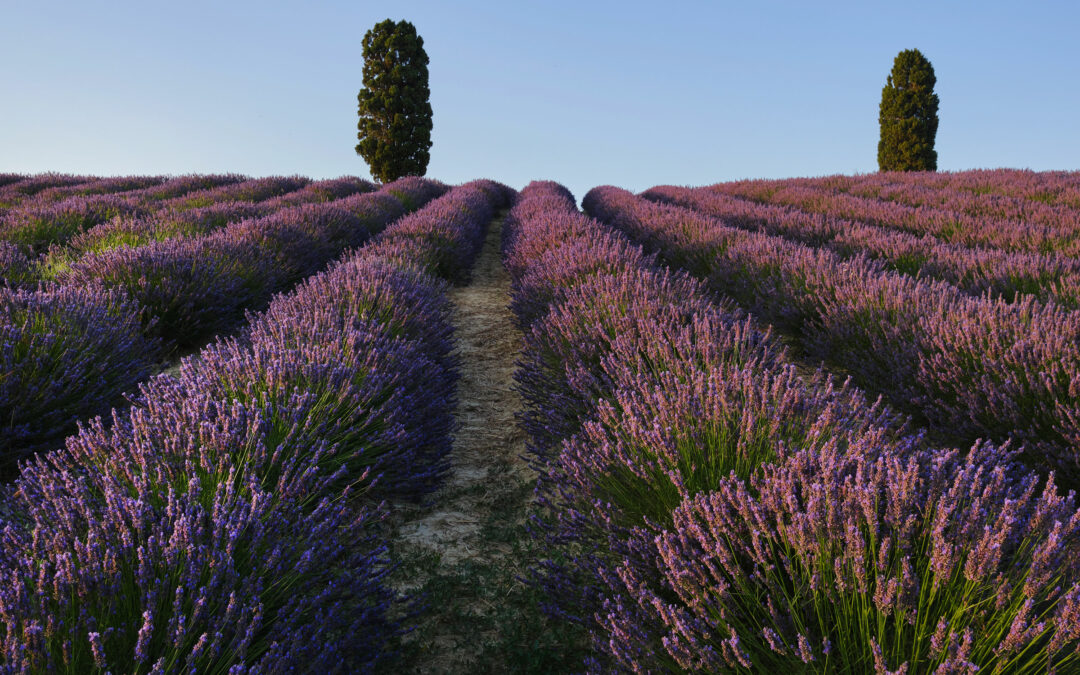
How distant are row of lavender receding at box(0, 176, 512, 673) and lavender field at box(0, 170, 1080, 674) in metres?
0.01

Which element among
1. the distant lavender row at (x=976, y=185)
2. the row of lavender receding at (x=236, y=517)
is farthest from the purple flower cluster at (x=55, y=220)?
the distant lavender row at (x=976, y=185)

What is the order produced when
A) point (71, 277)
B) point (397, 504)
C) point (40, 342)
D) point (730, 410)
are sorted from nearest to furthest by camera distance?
1. point (730, 410)
2. point (397, 504)
3. point (40, 342)
4. point (71, 277)

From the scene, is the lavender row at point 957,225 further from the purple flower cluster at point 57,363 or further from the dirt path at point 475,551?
the purple flower cluster at point 57,363

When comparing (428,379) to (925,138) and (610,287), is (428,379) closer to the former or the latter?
(610,287)

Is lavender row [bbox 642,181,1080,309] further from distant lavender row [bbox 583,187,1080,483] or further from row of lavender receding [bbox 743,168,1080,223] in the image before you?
row of lavender receding [bbox 743,168,1080,223]

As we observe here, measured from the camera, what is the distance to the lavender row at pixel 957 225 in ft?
18.7

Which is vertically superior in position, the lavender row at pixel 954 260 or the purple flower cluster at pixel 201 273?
the lavender row at pixel 954 260

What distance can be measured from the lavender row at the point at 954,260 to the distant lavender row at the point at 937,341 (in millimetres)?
544

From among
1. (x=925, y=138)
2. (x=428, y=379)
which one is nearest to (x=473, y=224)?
(x=428, y=379)

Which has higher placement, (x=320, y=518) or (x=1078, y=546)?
(x=1078, y=546)

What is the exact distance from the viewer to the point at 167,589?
1247 millimetres

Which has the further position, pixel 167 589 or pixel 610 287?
pixel 610 287

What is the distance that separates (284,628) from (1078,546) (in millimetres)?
1748

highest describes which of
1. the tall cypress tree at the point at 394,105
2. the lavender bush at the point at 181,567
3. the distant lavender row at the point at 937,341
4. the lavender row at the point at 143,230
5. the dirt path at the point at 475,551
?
the tall cypress tree at the point at 394,105
